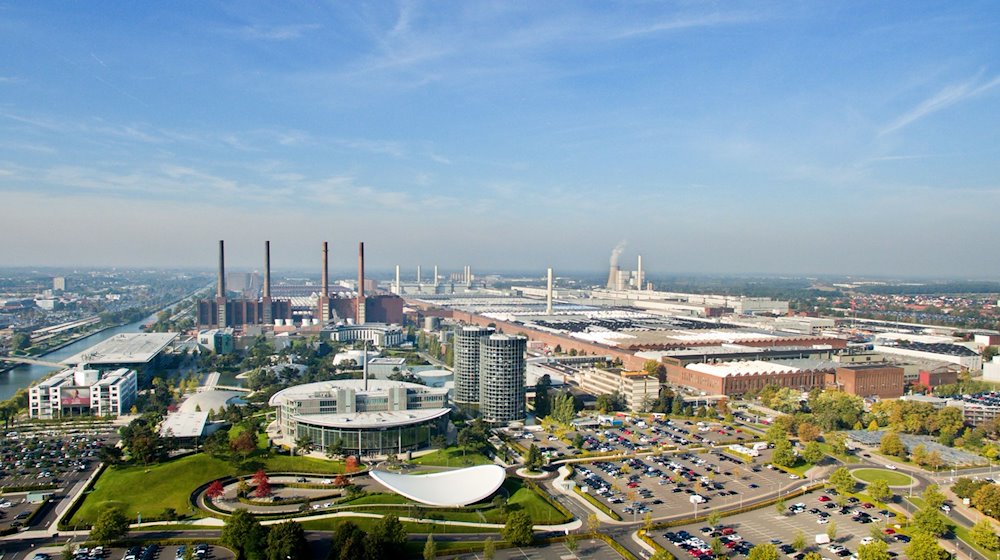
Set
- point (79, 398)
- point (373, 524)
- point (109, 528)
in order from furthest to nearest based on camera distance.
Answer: point (79, 398)
point (373, 524)
point (109, 528)

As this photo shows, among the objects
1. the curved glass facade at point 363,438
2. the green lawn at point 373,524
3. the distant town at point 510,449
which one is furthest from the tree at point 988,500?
the curved glass facade at point 363,438

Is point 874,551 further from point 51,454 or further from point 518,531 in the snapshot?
Answer: point 51,454

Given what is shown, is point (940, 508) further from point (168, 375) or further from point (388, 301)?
point (388, 301)

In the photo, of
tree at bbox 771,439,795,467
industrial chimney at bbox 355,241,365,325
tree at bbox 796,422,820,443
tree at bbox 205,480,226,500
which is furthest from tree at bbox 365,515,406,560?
industrial chimney at bbox 355,241,365,325

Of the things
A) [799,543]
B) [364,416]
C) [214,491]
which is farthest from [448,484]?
[799,543]

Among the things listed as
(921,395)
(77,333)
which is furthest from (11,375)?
(921,395)
